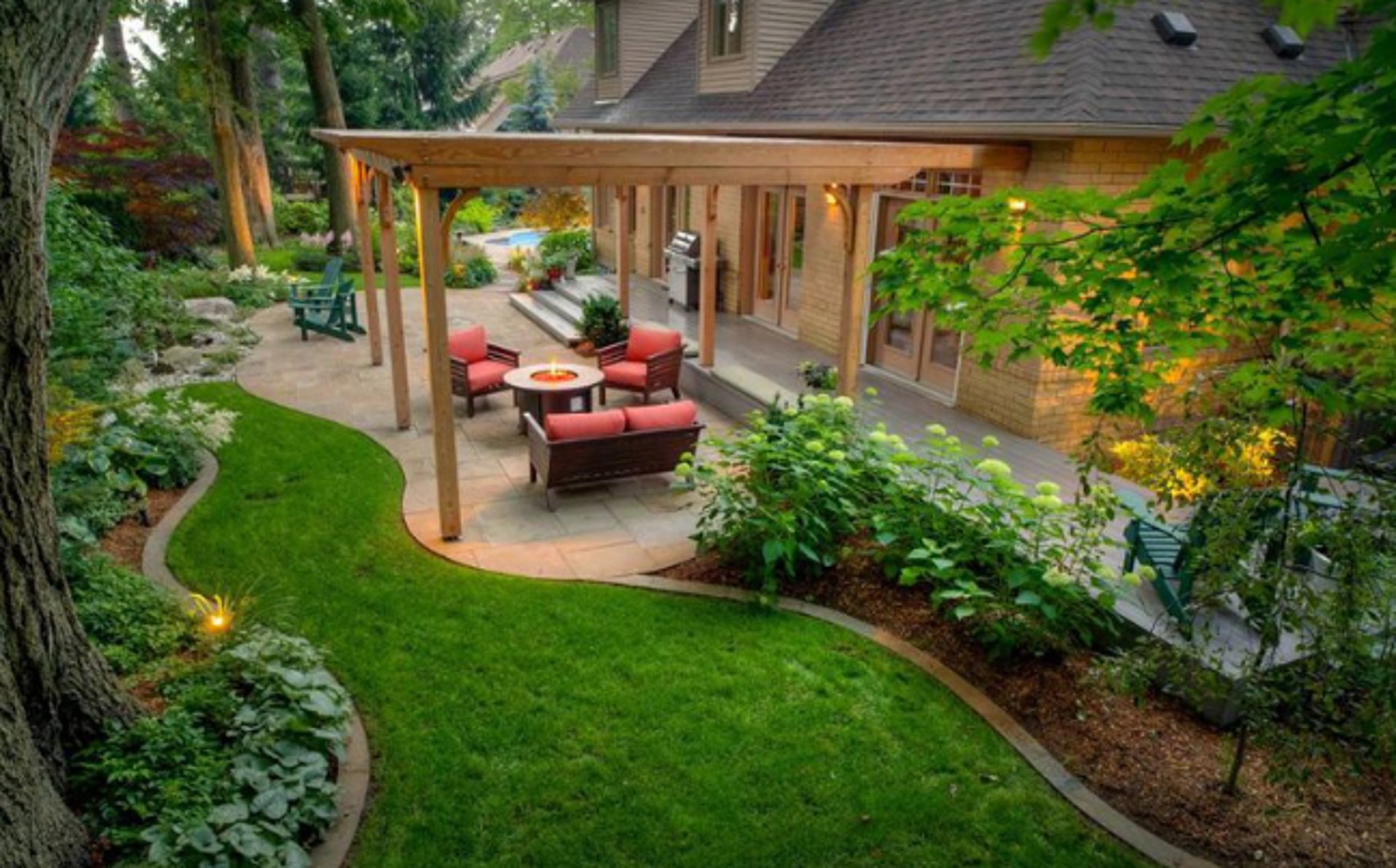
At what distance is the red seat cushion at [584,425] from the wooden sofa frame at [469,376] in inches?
110

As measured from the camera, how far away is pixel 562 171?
23.9 ft

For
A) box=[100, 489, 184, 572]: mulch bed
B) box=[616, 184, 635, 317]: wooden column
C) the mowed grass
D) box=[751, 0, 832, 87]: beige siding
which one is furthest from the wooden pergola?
box=[751, 0, 832, 87]: beige siding

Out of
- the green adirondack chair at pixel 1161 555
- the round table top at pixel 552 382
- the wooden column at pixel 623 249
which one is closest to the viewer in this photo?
the green adirondack chair at pixel 1161 555

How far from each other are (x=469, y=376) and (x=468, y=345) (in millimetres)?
514

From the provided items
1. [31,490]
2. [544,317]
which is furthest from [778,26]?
[31,490]

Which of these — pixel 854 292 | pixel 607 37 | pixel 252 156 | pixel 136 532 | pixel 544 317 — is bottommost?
pixel 136 532

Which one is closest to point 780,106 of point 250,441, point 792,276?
point 792,276

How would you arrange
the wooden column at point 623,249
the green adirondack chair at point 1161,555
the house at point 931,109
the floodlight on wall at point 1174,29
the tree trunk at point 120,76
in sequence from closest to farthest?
the green adirondack chair at point 1161,555, the house at point 931,109, the floodlight on wall at point 1174,29, the wooden column at point 623,249, the tree trunk at point 120,76

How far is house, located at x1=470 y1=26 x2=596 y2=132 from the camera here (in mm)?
Result: 40219

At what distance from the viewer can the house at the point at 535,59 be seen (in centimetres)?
4022

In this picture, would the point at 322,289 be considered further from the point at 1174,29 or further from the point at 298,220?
the point at 298,220

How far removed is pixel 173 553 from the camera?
704cm

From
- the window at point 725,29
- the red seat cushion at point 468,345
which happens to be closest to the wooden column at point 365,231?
the red seat cushion at point 468,345

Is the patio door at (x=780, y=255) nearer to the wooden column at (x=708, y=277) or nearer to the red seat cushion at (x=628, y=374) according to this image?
the wooden column at (x=708, y=277)
